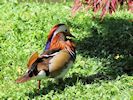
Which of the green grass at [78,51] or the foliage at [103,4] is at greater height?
the foliage at [103,4]

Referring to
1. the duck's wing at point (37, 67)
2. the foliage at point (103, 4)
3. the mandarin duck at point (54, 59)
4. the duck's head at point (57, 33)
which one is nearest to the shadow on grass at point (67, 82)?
the mandarin duck at point (54, 59)

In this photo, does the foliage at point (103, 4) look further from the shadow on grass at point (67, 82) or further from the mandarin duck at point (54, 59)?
the shadow on grass at point (67, 82)

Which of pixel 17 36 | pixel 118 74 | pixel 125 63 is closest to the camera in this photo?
pixel 118 74

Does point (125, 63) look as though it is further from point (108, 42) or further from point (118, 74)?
point (108, 42)

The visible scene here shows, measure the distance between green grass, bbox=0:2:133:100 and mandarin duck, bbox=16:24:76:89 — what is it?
28 centimetres

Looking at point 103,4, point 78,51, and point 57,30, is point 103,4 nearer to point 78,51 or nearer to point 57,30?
point 57,30

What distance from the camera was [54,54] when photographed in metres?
5.66

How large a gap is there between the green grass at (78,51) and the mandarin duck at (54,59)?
0.90ft

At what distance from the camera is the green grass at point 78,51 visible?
226 inches

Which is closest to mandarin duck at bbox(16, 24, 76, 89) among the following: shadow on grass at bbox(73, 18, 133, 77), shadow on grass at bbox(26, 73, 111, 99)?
shadow on grass at bbox(26, 73, 111, 99)

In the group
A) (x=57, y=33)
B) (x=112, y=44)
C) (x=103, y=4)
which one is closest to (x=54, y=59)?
(x=57, y=33)

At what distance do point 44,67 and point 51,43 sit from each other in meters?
0.45

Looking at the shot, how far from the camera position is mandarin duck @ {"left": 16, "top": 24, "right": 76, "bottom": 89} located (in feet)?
17.9

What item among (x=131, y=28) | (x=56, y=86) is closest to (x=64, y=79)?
(x=56, y=86)
